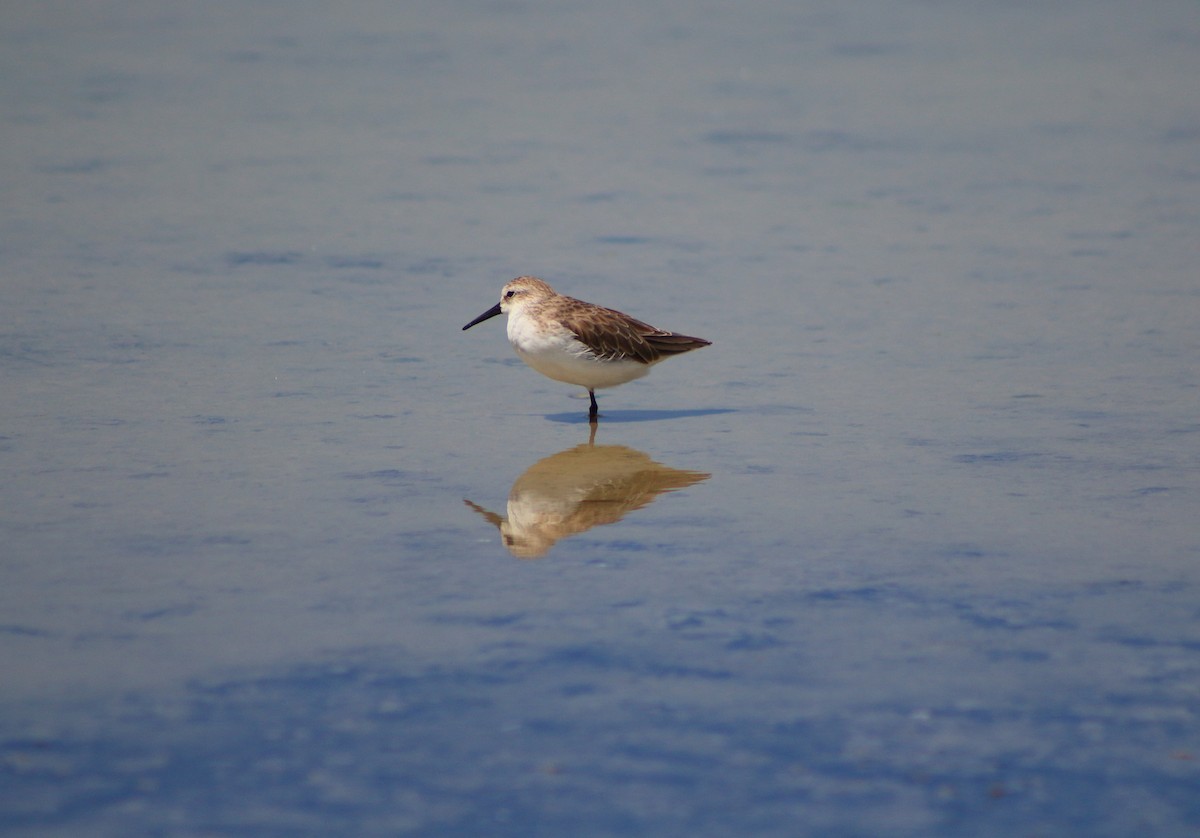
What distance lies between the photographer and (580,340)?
930 centimetres

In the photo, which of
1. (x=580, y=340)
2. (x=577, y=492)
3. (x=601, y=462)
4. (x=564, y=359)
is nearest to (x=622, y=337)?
(x=580, y=340)

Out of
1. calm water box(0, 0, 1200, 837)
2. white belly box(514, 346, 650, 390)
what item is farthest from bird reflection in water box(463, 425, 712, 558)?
white belly box(514, 346, 650, 390)

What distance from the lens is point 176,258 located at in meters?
12.2

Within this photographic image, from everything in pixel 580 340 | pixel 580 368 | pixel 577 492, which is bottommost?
pixel 577 492

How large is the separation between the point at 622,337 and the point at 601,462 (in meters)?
1.25

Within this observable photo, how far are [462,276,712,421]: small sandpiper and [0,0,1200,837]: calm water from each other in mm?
333

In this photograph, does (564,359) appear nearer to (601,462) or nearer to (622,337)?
(622,337)

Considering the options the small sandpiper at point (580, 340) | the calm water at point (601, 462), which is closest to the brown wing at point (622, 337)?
the small sandpiper at point (580, 340)

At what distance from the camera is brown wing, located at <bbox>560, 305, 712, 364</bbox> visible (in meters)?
9.34

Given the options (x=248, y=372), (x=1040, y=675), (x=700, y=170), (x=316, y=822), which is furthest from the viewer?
(x=700, y=170)

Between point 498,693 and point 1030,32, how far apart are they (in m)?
18.0

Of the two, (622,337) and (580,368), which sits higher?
(622,337)

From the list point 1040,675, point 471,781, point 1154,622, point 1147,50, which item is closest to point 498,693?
point 471,781

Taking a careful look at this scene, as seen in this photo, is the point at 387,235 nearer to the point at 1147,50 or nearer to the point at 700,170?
the point at 700,170
